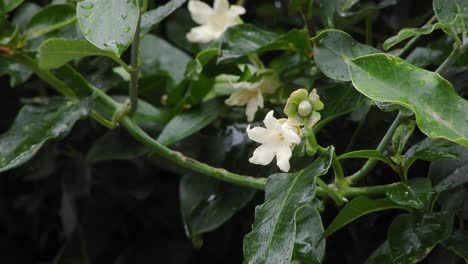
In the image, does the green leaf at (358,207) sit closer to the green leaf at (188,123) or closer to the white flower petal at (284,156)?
the white flower petal at (284,156)

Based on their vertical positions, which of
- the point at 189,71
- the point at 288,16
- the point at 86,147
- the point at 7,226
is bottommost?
the point at 7,226

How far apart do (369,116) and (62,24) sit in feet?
1.35

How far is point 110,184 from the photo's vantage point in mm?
1157

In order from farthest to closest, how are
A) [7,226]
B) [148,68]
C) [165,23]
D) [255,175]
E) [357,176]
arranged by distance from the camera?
[7,226] → [165,23] → [148,68] → [255,175] → [357,176]

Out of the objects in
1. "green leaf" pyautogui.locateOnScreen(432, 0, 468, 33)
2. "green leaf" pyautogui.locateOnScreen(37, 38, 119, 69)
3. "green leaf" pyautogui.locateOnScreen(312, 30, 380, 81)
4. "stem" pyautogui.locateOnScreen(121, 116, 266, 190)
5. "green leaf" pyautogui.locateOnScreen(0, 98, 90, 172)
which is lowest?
"green leaf" pyautogui.locateOnScreen(0, 98, 90, 172)

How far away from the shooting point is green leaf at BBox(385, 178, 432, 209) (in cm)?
72

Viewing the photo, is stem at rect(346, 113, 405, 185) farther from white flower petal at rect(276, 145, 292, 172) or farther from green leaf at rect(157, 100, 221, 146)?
green leaf at rect(157, 100, 221, 146)

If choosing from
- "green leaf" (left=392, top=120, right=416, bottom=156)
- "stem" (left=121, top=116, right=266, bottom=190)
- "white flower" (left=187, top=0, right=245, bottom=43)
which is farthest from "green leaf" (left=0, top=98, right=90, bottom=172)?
"green leaf" (left=392, top=120, right=416, bottom=156)

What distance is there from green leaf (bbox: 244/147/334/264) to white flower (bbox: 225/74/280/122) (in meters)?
0.18

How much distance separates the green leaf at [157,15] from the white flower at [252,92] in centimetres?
11

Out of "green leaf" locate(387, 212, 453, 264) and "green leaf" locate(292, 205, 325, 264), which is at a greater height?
"green leaf" locate(387, 212, 453, 264)

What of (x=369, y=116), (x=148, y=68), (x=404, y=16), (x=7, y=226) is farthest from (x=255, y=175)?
(x=7, y=226)

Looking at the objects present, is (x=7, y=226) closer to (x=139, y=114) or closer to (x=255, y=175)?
(x=139, y=114)

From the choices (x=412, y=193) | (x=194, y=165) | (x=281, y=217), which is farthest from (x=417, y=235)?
(x=194, y=165)
